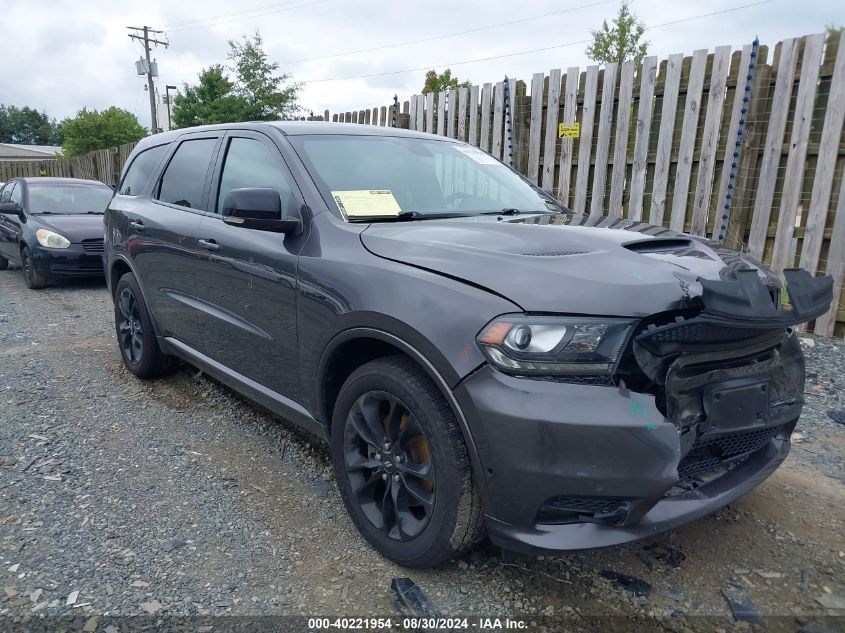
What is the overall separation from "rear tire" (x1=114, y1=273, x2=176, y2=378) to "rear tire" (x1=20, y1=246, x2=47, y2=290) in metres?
4.51

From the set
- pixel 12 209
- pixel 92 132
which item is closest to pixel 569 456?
pixel 12 209

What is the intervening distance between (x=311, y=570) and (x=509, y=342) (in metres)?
1.31

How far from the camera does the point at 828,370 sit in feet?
15.3

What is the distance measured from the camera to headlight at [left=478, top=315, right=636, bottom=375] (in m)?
1.95

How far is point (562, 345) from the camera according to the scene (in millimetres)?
1956

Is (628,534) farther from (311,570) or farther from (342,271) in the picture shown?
(342,271)

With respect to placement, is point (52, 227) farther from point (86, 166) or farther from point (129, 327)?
point (86, 166)

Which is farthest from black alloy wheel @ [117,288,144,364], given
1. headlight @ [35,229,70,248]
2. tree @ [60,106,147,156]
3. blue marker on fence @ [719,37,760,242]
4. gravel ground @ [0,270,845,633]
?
tree @ [60,106,147,156]

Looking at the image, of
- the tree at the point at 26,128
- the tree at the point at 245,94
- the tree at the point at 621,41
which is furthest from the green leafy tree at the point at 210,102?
the tree at the point at 26,128

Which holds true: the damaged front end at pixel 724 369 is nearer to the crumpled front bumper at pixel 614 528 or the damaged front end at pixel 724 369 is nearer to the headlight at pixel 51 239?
the crumpled front bumper at pixel 614 528

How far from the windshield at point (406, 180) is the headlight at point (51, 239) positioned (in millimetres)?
6742

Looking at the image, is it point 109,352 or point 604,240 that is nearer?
point 604,240

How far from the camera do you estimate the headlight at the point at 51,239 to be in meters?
8.40

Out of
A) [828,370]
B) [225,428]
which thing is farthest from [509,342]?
[828,370]
